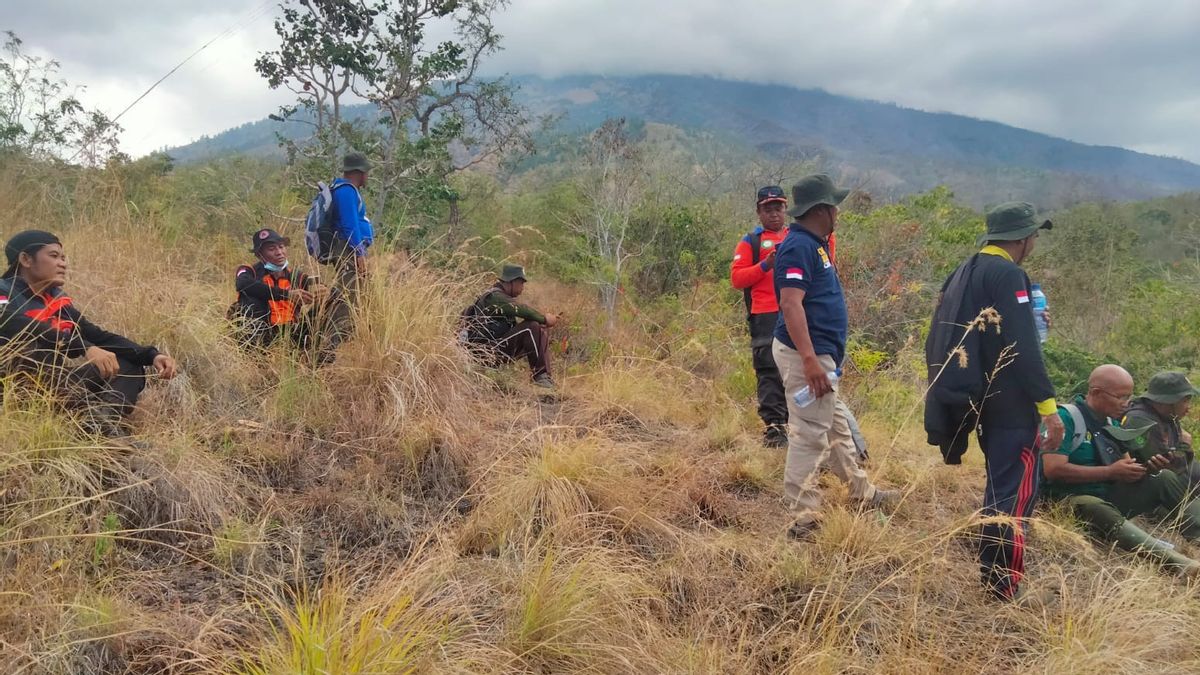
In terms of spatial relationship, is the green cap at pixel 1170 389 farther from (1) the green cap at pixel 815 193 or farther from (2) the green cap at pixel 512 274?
(2) the green cap at pixel 512 274

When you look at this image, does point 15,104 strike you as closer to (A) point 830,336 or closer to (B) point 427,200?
(B) point 427,200

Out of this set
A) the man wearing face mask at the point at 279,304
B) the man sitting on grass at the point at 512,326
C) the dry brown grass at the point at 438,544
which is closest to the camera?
the dry brown grass at the point at 438,544

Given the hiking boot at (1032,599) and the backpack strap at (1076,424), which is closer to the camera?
the hiking boot at (1032,599)

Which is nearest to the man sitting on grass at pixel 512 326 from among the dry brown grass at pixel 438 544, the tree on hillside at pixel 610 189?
the dry brown grass at pixel 438 544

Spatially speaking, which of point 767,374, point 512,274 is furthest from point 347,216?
point 767,374

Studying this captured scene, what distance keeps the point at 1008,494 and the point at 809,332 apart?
42.6 inches

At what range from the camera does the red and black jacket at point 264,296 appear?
4.74m

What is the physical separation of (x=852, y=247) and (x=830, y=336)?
7.16 meters

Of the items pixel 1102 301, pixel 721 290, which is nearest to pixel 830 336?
pixel 721 290

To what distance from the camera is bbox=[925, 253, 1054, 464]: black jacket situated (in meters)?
2.82

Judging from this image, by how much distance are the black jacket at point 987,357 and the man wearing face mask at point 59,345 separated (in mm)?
3640

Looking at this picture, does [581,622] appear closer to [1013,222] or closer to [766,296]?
[1013,222]

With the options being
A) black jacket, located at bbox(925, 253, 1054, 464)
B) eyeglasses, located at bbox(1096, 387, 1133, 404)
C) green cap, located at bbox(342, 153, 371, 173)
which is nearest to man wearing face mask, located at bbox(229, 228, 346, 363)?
green cap, located at bbox(342, 153, 371, 173)

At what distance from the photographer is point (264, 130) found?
510 ft
